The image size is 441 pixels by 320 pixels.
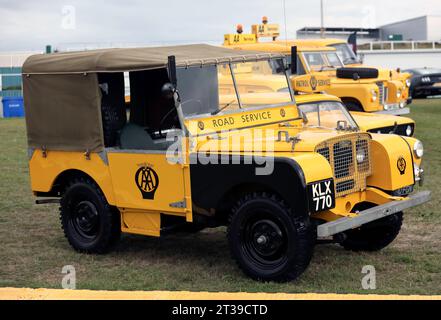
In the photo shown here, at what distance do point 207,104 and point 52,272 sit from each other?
7.27 feet

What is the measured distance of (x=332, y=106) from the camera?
11.3 m

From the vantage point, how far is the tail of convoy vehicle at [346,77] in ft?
54.2

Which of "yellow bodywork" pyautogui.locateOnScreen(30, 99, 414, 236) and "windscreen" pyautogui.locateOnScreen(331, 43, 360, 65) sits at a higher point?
"windscreen" pyautogui.locateOnScreen(331, 43, 360, 65)

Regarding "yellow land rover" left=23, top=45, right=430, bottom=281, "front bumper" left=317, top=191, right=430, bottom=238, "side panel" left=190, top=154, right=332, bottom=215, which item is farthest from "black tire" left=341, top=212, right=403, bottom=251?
"side panel" left=190, top=154, right=332, bottom=215

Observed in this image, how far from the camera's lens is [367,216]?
714cm

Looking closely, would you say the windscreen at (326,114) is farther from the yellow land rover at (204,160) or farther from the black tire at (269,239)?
the black tire at (269,239)

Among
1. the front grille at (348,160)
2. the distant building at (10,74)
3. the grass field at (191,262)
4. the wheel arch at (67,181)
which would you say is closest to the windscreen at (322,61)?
the grass field at (191,262)

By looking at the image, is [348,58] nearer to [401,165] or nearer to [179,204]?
[401,165]

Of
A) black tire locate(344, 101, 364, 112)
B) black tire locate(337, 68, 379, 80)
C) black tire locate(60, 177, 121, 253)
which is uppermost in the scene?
black tire locate(337, 68, 379, 80)

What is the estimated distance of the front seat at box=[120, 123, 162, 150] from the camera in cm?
810

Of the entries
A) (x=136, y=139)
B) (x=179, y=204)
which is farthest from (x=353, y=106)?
(x=179, y=204)

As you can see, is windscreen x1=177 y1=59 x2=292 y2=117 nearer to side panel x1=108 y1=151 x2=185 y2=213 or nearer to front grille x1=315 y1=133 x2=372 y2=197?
side panel x1=108 y1=151 x2=185 y2=213

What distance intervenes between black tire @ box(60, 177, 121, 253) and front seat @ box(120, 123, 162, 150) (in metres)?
0.59
